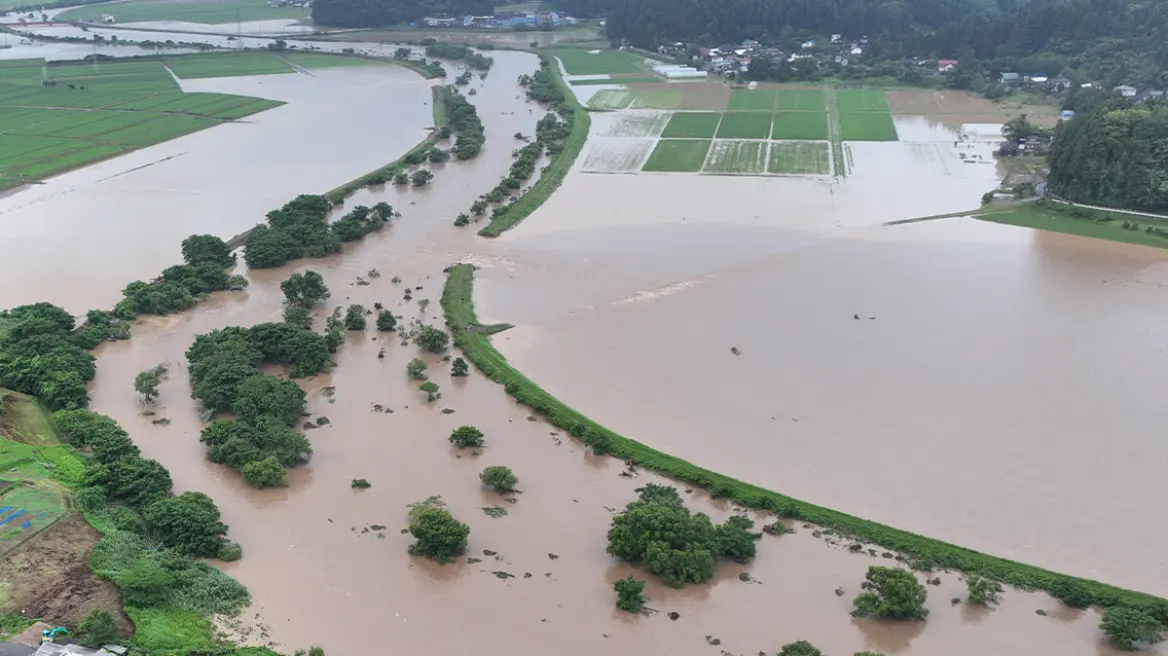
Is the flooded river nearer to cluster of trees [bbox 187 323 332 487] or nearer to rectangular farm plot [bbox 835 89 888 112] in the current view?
cluster of trees [bbox 187 323 332 487]

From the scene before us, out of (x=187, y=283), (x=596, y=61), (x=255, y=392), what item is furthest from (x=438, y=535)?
(x=596, y=61)

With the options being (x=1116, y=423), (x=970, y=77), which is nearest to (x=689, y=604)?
(x=1116, y=423)

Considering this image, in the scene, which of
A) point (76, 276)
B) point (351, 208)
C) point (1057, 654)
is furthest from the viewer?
point (351, 208)

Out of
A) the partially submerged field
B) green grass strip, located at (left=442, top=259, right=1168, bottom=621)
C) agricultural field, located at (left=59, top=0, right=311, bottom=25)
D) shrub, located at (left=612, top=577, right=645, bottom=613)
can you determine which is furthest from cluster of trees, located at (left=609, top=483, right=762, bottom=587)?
agricultural field, located at (left=59, top=0, right=311, bottom=25)

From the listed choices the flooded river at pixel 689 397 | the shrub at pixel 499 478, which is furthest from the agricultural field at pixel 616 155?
the shrub at pixel 499 478

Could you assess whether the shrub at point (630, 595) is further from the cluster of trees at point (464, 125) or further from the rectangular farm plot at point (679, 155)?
the cluster of trees at point (464, 125)

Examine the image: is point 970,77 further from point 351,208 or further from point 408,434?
point 408,434
